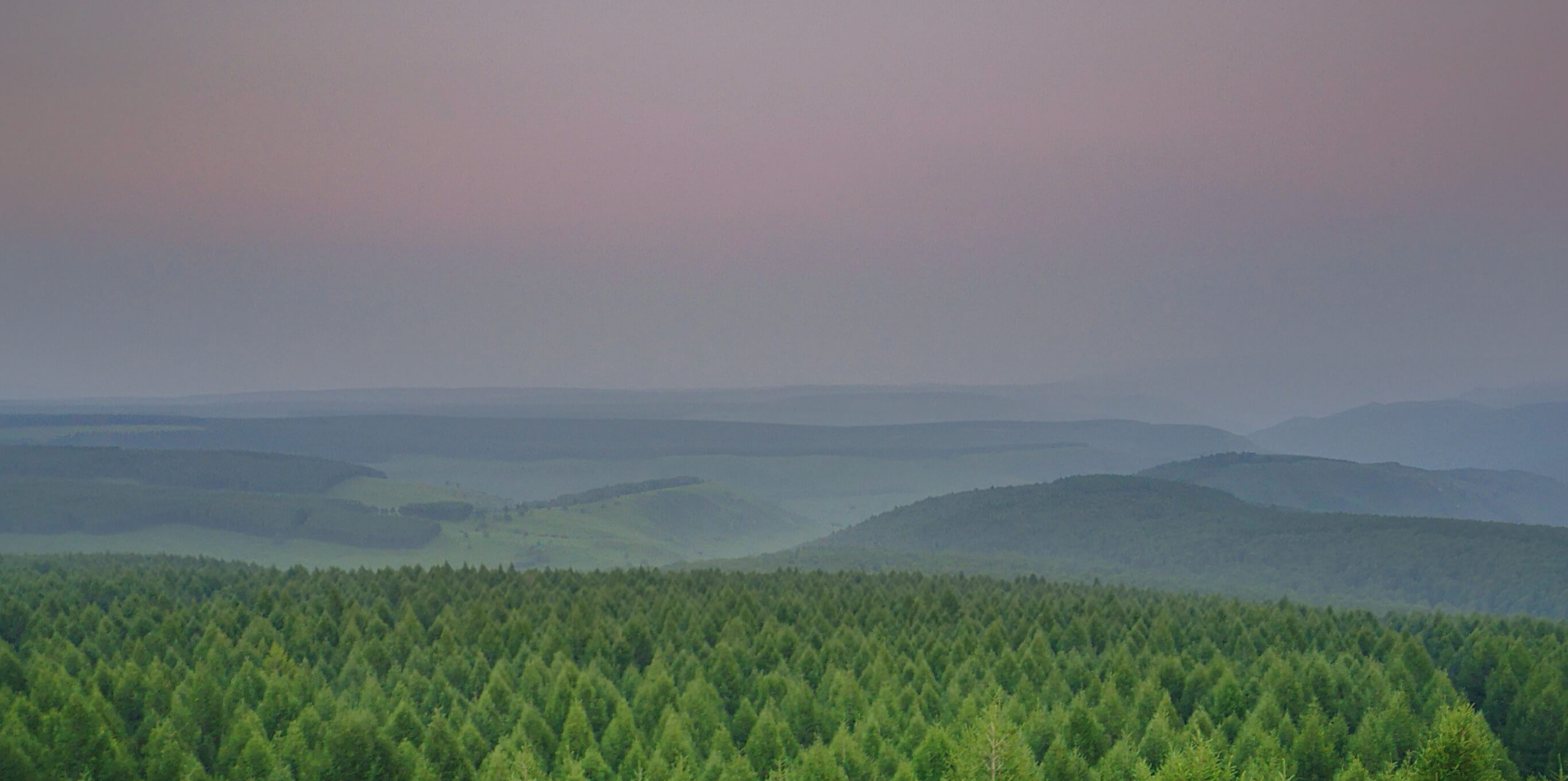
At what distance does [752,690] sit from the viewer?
8550cm

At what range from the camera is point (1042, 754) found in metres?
64.4

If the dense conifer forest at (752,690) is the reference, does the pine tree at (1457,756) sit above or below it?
above

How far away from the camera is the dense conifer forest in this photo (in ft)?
196

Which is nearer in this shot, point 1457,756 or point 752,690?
point 1457,756

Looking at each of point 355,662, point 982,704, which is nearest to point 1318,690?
point 982,704

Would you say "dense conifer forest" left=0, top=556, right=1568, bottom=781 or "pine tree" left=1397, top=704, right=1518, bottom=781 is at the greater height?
"pine tree" left=1397, top=704, right=1518, bottom=781

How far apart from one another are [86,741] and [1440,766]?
64.9 m

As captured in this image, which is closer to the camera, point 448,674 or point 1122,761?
point 1122,761

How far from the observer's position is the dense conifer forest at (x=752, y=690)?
5962cm

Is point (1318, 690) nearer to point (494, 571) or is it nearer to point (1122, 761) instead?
Answer: point (1122, 761)

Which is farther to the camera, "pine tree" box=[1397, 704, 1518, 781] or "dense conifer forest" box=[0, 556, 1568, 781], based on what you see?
"dense conifer forest" box=[0, 556, 1568, 781]

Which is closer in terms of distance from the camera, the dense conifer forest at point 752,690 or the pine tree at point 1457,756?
the pine tree at point 1457,756

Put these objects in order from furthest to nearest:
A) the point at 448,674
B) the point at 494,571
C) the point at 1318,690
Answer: the point at 494,571 → the point at 448,674 → the point at 1318,690

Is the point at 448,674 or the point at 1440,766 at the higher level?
the point at 1440,766
